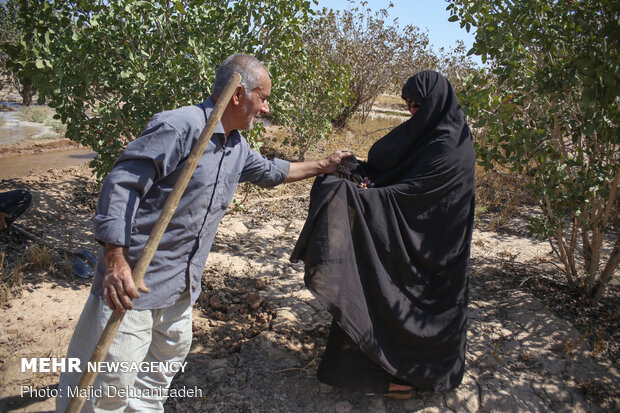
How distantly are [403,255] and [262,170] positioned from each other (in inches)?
36.4

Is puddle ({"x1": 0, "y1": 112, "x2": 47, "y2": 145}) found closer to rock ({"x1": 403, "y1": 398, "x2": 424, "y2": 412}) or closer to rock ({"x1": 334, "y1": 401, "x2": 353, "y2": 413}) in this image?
rock ({"x1": 334, "y1": 401, "x2": 353, "y2": 413})

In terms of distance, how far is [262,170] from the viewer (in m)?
2.42

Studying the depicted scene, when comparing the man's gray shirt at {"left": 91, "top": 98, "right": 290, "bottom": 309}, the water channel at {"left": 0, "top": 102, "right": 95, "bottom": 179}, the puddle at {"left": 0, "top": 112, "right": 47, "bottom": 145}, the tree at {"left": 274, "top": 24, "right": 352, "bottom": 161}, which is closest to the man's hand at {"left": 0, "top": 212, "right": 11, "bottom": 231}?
the man's gray shirt at {"left": 91, "top": 98, "right": 290, "bottom": 309}

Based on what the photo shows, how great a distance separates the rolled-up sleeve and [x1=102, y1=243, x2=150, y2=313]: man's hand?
881 millimetres

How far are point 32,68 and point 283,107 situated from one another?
2154 millimetres

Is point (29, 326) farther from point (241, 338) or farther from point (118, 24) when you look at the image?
point (118, 24)

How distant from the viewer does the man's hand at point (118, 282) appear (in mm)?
1611

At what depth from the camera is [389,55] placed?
44.6 ft

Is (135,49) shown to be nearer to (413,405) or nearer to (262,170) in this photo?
(262,170)

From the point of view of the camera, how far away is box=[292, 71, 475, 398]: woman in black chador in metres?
2.34

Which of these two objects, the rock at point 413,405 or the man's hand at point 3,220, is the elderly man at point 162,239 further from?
the man's hand at point 3,220

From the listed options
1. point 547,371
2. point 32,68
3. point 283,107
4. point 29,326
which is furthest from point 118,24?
point 547,371

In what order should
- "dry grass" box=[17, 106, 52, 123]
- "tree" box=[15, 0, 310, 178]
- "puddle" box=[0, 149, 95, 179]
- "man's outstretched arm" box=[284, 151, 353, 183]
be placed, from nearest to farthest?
1. "man's outstretched arm" box=[284, 151, 353, 183]
2. "tree" box=[15, 0, 310, 178]
3. "puddle" box=[0, 149, 95, 179]
4. "dry grass" box=[17, 106, 52, 123]

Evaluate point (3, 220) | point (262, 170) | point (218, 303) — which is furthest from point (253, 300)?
point (3, 220)
